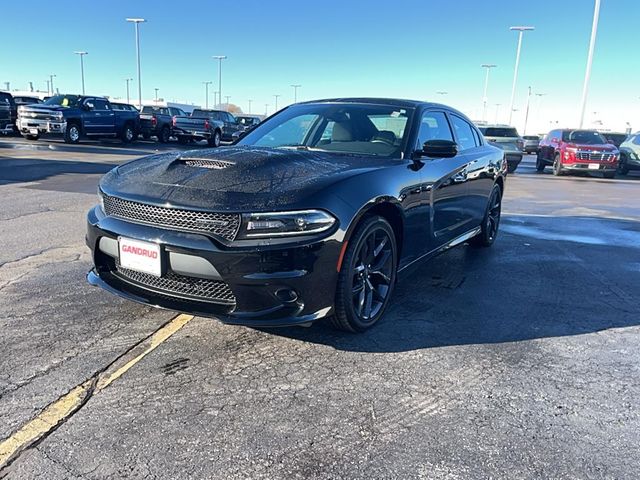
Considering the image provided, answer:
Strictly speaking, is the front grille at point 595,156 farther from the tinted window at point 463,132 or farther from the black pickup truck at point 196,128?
the black pickup truck at point 196,128

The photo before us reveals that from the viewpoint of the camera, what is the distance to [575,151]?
1722cm

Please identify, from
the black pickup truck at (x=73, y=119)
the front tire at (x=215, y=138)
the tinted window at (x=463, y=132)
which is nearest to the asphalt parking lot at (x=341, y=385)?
the tinted window at (x=463, y=132)

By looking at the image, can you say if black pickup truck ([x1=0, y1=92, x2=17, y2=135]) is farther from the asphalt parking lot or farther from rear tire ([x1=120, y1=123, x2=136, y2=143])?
the asphalt parking lot

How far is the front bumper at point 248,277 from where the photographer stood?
2775 millimetres

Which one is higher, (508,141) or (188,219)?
(508,141)

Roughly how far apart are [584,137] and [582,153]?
4.31 feet

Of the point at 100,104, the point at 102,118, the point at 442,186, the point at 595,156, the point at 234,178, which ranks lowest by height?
the point at 595,156

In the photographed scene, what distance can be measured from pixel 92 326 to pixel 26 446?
50.0 inches

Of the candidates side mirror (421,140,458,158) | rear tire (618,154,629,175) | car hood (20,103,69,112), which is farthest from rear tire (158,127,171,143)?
side mirror (421,140,458,158)

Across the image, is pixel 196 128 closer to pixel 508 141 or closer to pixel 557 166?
pixel 508 141

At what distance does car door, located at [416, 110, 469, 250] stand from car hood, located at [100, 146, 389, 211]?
595mm

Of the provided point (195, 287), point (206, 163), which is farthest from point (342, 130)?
point (195, 287)

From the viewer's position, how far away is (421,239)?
407 centimetres

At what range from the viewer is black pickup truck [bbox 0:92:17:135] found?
21781 mm
